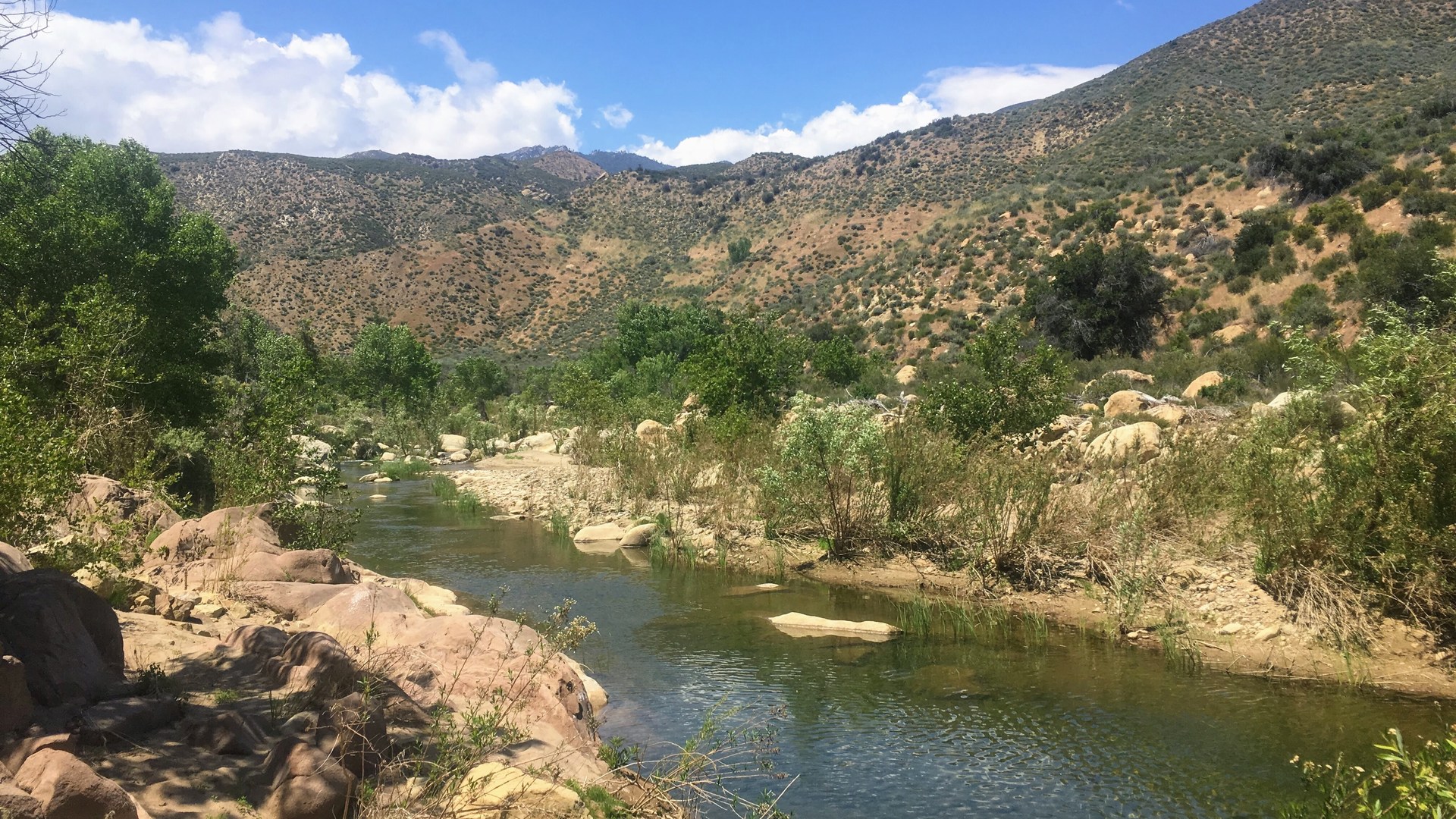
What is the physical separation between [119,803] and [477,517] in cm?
1875

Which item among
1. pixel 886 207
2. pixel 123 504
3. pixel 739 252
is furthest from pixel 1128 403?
pixel 739 252

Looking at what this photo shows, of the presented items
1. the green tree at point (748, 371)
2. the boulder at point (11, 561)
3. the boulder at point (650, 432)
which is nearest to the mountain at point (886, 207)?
the boulder at point (650, 432)

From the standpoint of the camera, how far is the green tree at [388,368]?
50.0m

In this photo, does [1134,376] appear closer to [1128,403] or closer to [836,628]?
[1128,403]

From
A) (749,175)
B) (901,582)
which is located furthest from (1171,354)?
(749,175)

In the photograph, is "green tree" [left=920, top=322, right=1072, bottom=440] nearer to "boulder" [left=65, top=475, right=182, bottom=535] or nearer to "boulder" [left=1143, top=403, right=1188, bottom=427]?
"boulder" [left=1143, top=403, right=1188, bottom=427]

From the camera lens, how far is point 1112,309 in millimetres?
35531

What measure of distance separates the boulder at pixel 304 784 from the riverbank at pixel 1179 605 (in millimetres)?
9279

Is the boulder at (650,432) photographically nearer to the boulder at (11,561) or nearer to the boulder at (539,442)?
the boulder at (539,442)

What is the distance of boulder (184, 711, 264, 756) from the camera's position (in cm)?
522

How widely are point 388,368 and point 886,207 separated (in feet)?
128

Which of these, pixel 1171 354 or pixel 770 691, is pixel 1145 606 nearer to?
pixel 770 691

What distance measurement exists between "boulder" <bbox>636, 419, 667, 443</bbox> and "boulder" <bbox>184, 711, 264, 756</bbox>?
54.5 feet

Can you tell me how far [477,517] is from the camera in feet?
73.7
